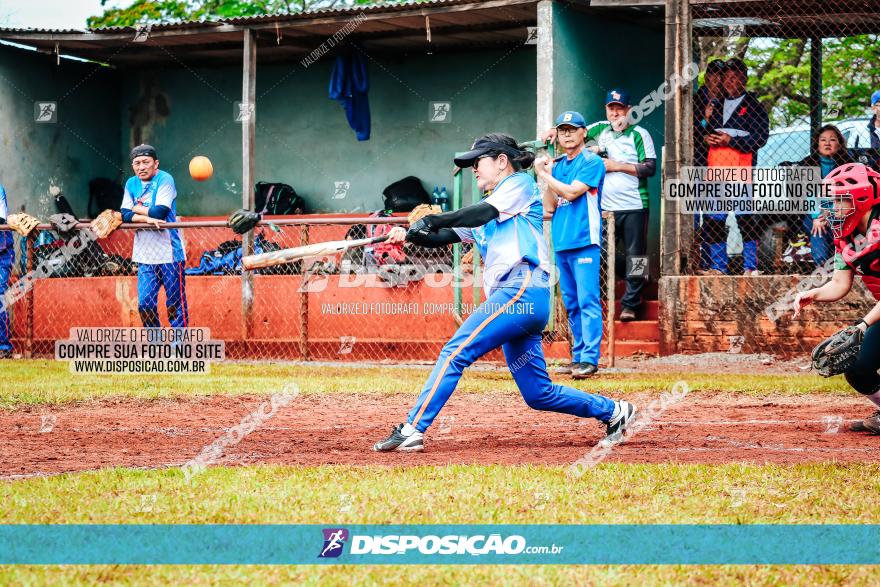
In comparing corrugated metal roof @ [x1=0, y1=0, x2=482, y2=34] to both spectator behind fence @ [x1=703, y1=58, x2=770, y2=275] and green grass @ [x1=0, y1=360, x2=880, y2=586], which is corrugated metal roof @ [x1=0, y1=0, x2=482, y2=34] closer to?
spectator behind fence @ [x1=703, y1=58, x2=770, y2=275]

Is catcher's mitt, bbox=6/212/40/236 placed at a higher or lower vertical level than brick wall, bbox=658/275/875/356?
higher

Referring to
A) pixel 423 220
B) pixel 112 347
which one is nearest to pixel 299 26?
pixel 112 347

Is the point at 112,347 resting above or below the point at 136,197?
below

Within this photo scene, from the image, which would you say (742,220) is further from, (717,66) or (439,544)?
(439,544)

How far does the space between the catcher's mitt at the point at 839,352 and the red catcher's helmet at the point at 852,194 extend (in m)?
0.67

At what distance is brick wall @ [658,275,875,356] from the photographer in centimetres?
1304

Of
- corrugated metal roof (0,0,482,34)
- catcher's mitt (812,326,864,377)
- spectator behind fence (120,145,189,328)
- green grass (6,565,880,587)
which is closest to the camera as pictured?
green grass (6,565,880,587)

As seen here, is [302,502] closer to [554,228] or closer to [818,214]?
[554,228]

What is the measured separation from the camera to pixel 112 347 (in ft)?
46.7

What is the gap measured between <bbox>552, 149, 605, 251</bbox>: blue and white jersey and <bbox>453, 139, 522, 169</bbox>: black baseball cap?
420cm

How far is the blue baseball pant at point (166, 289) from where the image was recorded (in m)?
12.9

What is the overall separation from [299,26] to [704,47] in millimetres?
8236

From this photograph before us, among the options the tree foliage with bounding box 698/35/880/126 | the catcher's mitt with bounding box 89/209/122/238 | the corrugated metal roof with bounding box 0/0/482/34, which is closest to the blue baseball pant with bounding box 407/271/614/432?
the catcher's mitt with bounding box 89/209/122/238

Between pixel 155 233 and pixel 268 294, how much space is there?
2.43m
